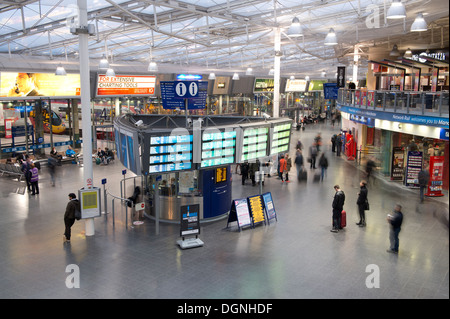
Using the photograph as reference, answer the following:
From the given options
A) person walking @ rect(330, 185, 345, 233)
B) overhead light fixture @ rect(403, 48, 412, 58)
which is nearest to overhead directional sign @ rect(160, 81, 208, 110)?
person walking @ rect(330, 185, 345, 233)

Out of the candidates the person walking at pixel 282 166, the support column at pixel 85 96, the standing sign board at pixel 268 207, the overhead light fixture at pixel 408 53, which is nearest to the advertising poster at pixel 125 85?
the person walking at pixel 282 166

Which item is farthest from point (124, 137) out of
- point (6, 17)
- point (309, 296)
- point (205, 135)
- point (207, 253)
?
point (6, 17)

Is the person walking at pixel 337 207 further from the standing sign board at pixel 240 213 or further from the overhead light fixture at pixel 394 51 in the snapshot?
the overhead light fixture at pixel 394 51

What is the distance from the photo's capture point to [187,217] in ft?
40.5

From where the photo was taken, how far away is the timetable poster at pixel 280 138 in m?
15.3

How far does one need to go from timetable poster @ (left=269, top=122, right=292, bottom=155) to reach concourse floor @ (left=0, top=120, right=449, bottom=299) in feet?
7.33

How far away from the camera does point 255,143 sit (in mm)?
14578

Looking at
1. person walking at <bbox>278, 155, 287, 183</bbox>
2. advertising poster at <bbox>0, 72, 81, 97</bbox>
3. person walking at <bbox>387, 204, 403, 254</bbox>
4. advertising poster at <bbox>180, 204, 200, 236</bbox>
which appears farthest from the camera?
advertising poster at <bbox>0, 72, 81, 97</bbox>

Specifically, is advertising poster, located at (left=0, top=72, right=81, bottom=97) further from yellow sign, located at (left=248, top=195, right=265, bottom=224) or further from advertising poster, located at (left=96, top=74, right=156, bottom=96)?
yellow sign, located at (left=248, top=195, right=265, bottom=224)

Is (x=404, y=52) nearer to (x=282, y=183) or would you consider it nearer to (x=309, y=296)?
(x=282, y=183)

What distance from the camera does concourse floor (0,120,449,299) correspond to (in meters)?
9.46
